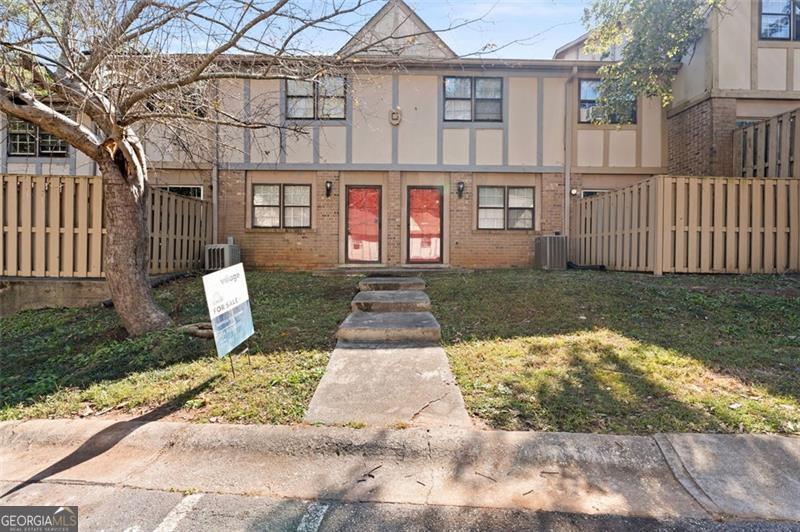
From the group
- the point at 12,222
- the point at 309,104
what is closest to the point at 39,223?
the point at 12,222

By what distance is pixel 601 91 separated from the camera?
11148 mm

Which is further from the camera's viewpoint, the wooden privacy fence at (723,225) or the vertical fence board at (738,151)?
the vertical fence board at (738,151)

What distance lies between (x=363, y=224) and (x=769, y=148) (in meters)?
9.32

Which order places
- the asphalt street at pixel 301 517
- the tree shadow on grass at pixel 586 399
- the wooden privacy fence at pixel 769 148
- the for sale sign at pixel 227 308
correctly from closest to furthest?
the asphalt street at pixel 301 517
the tree shadow on grass at pixel 586 399
the for sale sign at pixel 227 308
the wooden privacy fence at pixel 769 148

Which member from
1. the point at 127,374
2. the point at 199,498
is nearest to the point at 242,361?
the point at 127,374

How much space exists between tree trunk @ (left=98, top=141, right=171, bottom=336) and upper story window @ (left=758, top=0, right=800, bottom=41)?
1373 centimetres

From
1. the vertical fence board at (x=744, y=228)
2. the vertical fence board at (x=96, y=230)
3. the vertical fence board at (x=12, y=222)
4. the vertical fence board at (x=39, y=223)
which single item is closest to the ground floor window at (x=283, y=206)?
the vertical fence board at (x=96, y=230)

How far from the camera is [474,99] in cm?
1177

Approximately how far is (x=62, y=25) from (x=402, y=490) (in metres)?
6.13

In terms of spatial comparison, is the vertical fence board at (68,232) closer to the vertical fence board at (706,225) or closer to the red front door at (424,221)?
the red front door at (424,221)

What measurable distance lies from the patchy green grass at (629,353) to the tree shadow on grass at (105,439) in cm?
255

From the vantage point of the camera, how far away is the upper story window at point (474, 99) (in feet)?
38.6

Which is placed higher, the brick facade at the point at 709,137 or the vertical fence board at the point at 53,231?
the brick facade at the point at 709,137

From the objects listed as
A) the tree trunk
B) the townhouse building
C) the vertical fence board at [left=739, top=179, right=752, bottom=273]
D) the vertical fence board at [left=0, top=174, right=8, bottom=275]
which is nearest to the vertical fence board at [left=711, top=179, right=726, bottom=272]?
the vertical fence board at [left=739, top=179, right=752, bottom=273]
